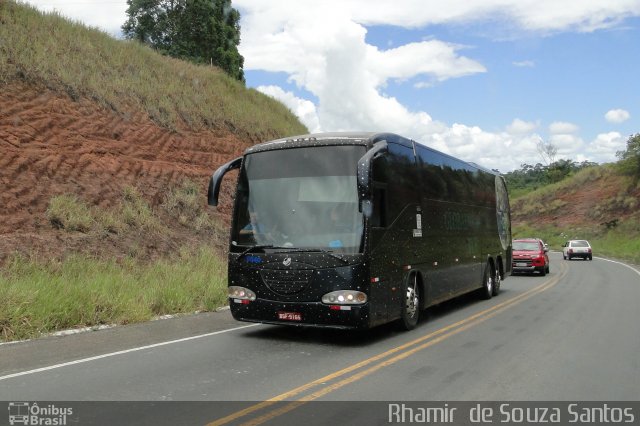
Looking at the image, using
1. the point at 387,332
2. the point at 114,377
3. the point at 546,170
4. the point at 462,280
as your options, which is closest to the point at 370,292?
the point at 387,332

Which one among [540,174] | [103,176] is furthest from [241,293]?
[540,174]

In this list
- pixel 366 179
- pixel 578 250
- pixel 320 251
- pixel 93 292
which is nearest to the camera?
pixel 366 179

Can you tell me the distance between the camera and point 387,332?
34.6 ft

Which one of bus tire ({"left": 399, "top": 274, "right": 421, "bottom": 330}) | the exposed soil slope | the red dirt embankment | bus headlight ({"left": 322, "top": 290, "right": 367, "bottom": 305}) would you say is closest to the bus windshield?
bus headlight ({"left": 322, "top": 290, "right": 367, "bottom": 305})

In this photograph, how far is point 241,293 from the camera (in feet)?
31.1

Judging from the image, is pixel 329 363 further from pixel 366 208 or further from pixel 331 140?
pixel 331 140

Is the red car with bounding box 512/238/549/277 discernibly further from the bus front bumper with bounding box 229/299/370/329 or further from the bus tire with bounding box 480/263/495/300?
the bus front bumper with bounding box 229/299/370/329

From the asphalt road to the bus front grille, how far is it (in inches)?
33.8

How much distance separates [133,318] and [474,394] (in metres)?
6.88

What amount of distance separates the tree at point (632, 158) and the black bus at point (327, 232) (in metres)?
68.4

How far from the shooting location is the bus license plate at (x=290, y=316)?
8.99m

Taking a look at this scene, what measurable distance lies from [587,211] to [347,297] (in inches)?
2818
